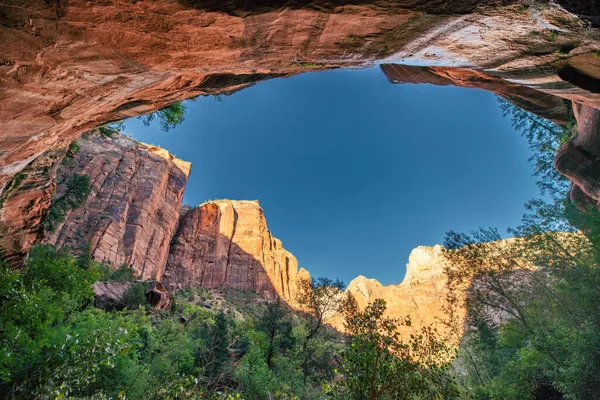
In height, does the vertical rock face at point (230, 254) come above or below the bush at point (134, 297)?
above

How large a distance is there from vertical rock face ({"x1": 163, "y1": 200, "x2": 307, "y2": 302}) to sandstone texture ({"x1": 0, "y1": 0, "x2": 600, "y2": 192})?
6284 cm

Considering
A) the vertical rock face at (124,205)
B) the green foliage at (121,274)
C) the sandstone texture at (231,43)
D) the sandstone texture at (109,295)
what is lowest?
the sandstone texture at (231,43)

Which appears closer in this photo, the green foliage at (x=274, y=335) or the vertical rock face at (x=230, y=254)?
the green foliage at (x=274, y=335)

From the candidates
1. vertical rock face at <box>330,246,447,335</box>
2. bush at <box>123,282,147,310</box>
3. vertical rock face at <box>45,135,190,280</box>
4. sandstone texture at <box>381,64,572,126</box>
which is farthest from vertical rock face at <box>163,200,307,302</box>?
sandstone texture at <box>381,64,572,126</box>

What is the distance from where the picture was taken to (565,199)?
25.5 m

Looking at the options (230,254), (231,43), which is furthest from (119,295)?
(230,254)

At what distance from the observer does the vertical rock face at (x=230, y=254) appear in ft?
227

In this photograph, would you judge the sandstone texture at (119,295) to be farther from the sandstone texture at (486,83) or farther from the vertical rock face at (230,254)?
the sandstone texture at (486,83)

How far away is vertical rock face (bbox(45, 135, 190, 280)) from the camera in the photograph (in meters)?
46.1

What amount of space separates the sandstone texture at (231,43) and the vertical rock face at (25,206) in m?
4.70

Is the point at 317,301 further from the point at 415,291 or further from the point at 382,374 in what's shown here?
the point at 415,291

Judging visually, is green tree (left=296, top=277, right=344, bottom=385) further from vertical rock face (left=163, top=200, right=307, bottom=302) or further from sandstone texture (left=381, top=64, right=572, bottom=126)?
vertical rock face (left=163, top=200, right=307, bottom=302)

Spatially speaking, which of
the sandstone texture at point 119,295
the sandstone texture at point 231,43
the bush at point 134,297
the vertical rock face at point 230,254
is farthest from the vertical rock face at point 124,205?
the sandstone texture at point 231,43

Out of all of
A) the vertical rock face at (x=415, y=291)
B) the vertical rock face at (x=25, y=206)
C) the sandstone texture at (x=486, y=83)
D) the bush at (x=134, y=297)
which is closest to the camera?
the vertical rock face at (x=25, y=206)
